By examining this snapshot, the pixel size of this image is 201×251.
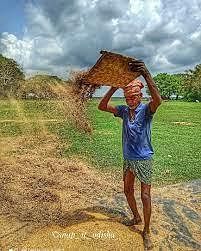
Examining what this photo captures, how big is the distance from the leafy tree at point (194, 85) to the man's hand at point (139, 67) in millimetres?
64401

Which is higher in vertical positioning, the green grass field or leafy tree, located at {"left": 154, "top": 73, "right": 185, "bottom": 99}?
leafy tree, located at {"left": 154, "top": 73, "right": 185, "bottom": 99}

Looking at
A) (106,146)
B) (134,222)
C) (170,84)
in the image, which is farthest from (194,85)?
(134,222)

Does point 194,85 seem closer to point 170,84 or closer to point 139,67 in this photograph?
point 170,84

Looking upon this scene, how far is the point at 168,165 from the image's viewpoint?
27.3ft

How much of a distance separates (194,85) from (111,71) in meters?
66.3

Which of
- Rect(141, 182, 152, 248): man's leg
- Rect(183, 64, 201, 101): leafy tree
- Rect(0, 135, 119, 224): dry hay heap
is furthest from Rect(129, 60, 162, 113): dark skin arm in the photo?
Rect(183, 64, 201, 101): leafy tree

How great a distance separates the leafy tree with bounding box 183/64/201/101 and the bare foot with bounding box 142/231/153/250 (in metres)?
64.2

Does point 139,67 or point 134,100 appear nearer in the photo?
point 139,67

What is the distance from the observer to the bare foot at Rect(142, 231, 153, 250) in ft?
13.4

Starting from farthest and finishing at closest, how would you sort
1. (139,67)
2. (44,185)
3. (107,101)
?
1. (44,185)
2. (107,101)
3. (139,67)

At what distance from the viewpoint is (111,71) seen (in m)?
4.00

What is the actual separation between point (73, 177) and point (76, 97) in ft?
4.40

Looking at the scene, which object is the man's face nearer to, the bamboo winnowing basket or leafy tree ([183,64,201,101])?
the bamboo winnowing basket

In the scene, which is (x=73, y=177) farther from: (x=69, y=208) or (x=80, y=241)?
(x=80, y=241)
